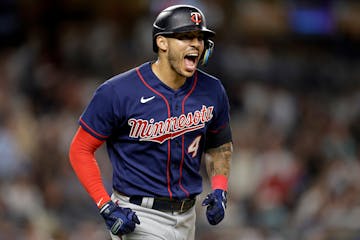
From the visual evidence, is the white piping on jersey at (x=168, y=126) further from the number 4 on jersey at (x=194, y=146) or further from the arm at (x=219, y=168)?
the arm at (x=219, y=168)

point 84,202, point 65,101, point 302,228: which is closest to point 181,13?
point 302,228

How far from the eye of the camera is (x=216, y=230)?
358 inches

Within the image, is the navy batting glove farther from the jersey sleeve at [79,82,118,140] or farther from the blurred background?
the blurred background

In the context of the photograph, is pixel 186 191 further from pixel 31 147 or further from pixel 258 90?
pixel 258 90

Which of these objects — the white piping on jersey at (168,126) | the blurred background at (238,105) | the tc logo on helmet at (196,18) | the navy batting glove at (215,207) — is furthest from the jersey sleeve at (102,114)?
the blurred background at (238,105)

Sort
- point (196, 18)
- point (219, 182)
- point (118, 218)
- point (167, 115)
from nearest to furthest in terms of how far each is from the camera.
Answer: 1. point (118, 218)
2. point (196, 18)
3. point (167, 115)
4. point (219, 182)

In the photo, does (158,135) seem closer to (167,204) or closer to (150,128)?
(150,128)

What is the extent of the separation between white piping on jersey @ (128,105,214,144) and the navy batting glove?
1.28 ft

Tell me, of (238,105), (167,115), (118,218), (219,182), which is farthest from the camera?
(238,105)

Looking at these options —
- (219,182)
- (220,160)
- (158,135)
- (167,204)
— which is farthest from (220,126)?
(167,204)

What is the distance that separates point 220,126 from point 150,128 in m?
0.49

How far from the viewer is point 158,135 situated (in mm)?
5078

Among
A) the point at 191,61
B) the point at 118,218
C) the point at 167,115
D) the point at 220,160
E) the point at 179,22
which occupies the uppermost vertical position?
the point at 179,22

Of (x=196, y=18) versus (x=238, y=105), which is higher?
(x=196, y=18)
